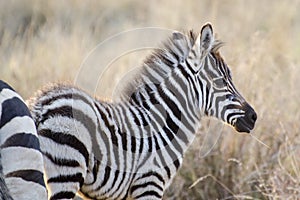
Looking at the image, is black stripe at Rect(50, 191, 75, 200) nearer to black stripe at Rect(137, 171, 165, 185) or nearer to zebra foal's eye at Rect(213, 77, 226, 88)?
black stripe at Rect(137, 171, 165, 185)

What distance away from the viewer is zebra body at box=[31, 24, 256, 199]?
183 inches

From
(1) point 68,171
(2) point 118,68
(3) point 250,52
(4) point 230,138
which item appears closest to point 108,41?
(2) point 118,68

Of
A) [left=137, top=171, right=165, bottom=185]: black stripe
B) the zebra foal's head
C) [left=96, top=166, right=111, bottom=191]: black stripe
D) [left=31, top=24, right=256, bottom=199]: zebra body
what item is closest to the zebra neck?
[left=31, top=24, right=256, bottom=199]: zebra body

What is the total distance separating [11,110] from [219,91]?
1806 mm

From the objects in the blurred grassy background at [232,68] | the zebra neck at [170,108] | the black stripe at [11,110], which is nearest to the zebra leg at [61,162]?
the black stripe at [11,110]

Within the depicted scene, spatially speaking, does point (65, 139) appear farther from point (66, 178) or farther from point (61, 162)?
point (66, 178)

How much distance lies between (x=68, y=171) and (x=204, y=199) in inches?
89.5

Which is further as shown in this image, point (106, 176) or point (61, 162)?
point (106, 176)

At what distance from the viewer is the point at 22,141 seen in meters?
4.16

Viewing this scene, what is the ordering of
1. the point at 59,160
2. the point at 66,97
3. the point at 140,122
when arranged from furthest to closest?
the point at 140,122, the point at 66,97, the point at 59,160

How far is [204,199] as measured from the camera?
664cm

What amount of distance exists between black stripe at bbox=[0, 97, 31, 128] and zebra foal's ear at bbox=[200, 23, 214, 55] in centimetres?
164

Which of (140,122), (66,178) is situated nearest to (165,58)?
(140,122)

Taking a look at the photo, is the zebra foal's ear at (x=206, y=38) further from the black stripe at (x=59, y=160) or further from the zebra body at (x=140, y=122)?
the black stripe at (x=59, y=160)
